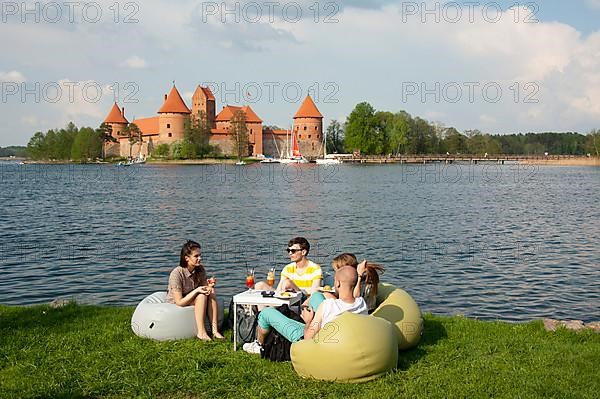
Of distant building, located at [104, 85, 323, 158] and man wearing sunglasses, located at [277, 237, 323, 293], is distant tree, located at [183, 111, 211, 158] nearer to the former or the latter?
distant building, located at [104, 85, 323, 158]

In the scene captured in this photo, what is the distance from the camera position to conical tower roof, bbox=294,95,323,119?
4370 inches

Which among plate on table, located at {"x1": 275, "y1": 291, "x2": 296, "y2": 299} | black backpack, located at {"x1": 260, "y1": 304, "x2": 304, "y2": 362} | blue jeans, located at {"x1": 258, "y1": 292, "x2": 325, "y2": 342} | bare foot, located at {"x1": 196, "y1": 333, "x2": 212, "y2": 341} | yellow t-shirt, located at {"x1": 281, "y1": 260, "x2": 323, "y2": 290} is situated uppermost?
yellow t-shirt, located at {"x1": 281, "y1": 260, "x2": 323, "y2": 290}

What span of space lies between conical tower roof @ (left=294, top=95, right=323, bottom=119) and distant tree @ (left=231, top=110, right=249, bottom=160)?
1137 cm

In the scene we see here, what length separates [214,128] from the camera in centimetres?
10888

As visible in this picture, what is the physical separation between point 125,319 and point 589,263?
11847 millimetres

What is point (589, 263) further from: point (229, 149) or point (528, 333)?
point (229, 149)

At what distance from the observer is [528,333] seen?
700cm

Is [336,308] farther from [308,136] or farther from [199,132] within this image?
[308,136]

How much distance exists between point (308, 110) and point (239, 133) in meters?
15.0

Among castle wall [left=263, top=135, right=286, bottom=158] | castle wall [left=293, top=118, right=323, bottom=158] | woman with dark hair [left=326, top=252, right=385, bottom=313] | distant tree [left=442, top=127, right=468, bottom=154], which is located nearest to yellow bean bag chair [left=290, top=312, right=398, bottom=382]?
woman with dark hair [left=326, top=252, right=385, bottom=313]

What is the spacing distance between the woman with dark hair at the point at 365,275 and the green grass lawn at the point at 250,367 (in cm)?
73

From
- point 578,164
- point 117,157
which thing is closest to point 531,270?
point 578,164

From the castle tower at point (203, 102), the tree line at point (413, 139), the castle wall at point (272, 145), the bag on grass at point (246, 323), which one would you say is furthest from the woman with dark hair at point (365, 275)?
the castle wall at point (272, 145)

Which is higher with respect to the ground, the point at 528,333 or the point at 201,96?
the point at 201,96
